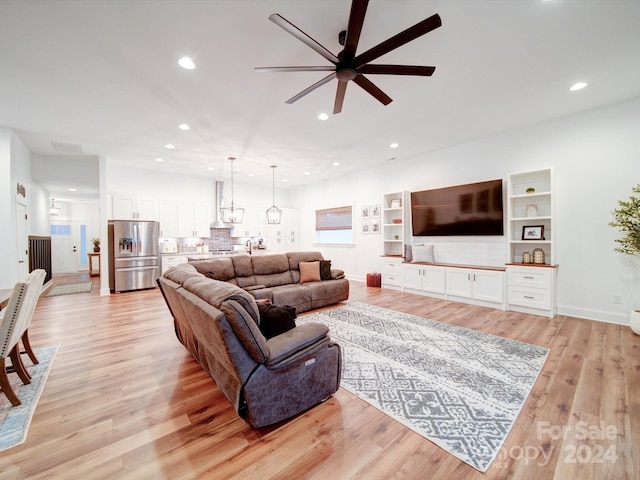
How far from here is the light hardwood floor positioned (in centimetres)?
151

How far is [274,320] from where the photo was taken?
2.05 meters

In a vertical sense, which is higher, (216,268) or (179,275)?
(179,275)

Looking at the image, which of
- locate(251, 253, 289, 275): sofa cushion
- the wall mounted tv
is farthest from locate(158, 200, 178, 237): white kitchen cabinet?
the wall mounted tv

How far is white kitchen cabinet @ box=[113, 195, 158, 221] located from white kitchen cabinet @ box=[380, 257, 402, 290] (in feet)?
20.2

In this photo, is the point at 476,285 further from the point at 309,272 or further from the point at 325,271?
the point at 309,272

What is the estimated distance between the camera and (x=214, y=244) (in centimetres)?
832

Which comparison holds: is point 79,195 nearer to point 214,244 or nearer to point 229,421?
point 214,244

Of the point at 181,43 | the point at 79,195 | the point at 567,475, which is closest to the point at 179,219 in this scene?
the point at 79,195

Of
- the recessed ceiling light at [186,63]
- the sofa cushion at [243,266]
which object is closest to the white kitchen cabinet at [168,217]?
the sofa cushion at [243,266]

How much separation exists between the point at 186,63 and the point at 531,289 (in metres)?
5.73

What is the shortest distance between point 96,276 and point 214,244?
4531 mm

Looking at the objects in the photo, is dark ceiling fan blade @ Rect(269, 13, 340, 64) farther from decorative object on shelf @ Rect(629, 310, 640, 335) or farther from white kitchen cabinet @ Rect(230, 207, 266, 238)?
white kitchen cabinet @ Rect(230, 207, 266, 238)

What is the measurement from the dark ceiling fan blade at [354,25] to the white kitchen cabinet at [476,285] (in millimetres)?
4304

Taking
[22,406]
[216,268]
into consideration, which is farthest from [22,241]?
[22,406]
